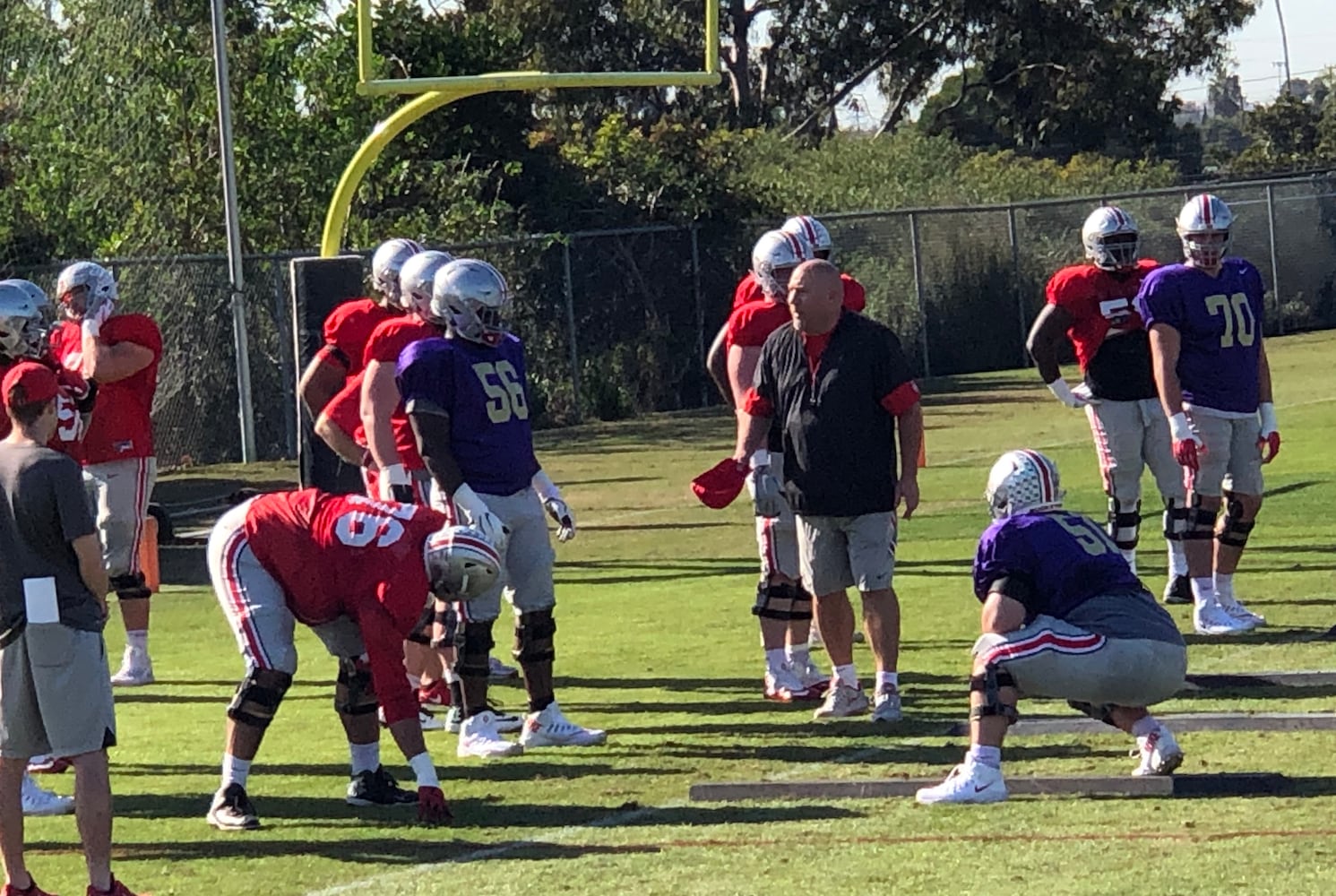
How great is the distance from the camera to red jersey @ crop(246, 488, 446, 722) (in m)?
7.89

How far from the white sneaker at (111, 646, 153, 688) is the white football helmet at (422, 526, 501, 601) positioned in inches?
184

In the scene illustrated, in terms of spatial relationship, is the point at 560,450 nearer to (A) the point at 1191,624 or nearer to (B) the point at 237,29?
(B) the point at 237,29

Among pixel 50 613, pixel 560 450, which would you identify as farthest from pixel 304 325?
pixel 560 450

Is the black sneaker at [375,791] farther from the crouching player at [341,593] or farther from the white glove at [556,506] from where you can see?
the white glove at [556,506]

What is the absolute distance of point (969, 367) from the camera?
34656 millimetres

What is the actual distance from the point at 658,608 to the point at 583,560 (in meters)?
2.87

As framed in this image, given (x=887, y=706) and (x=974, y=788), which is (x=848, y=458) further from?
(x=974, y=788)

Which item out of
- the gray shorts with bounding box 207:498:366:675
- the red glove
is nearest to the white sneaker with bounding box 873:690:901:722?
the red glove

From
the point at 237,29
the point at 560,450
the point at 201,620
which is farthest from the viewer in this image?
the point at 237,29

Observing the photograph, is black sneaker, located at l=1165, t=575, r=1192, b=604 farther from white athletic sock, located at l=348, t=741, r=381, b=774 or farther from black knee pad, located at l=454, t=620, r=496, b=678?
white athletic sock, located at l=348, t=741, r=381, b=774

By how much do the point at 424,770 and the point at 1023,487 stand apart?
235 cm

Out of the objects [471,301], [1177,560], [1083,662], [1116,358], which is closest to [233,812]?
[471,301]

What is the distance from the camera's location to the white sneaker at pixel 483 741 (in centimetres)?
952

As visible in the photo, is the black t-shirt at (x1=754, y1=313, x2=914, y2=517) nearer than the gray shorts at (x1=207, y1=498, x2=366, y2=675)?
No
